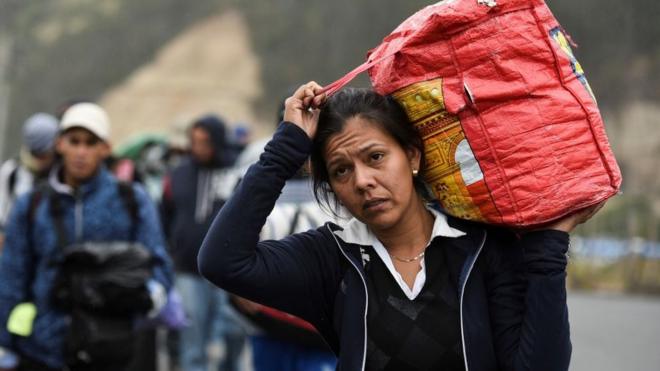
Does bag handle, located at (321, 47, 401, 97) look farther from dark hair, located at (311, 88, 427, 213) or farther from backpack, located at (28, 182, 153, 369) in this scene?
backpack, located at (28, 182, 153, 369)

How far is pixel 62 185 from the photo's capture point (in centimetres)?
492

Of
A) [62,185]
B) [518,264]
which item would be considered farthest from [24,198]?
[518,264]

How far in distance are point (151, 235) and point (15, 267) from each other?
0.68 m

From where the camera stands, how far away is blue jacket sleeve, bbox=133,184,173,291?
5.08m

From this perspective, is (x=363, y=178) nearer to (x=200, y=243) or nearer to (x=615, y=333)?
(x=200, y=243)

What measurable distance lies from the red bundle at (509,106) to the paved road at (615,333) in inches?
279

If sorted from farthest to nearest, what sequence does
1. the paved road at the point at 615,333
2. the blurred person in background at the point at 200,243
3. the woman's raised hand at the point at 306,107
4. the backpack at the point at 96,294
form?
1. the paved road at the point at 615,333
2. the blurred person in background at the point at 200,243
3. the backpack at the point at 96,294
4. the woman's raised hand at the point at 306,107

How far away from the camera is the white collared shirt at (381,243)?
9.01ft

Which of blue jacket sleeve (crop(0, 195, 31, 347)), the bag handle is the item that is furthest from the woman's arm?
blue jacket sleeve (crop(0, 195, 31, 347))

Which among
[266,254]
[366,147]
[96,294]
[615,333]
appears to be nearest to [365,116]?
[366,147]

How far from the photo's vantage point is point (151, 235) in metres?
5.11

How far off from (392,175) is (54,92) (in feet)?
152

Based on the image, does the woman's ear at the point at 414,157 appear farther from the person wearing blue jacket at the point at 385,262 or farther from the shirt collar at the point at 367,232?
the shirt collar at the point at 367,232

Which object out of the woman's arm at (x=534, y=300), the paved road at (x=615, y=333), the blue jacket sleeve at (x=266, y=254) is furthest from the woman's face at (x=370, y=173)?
the paved road at (x=615, y=333)
